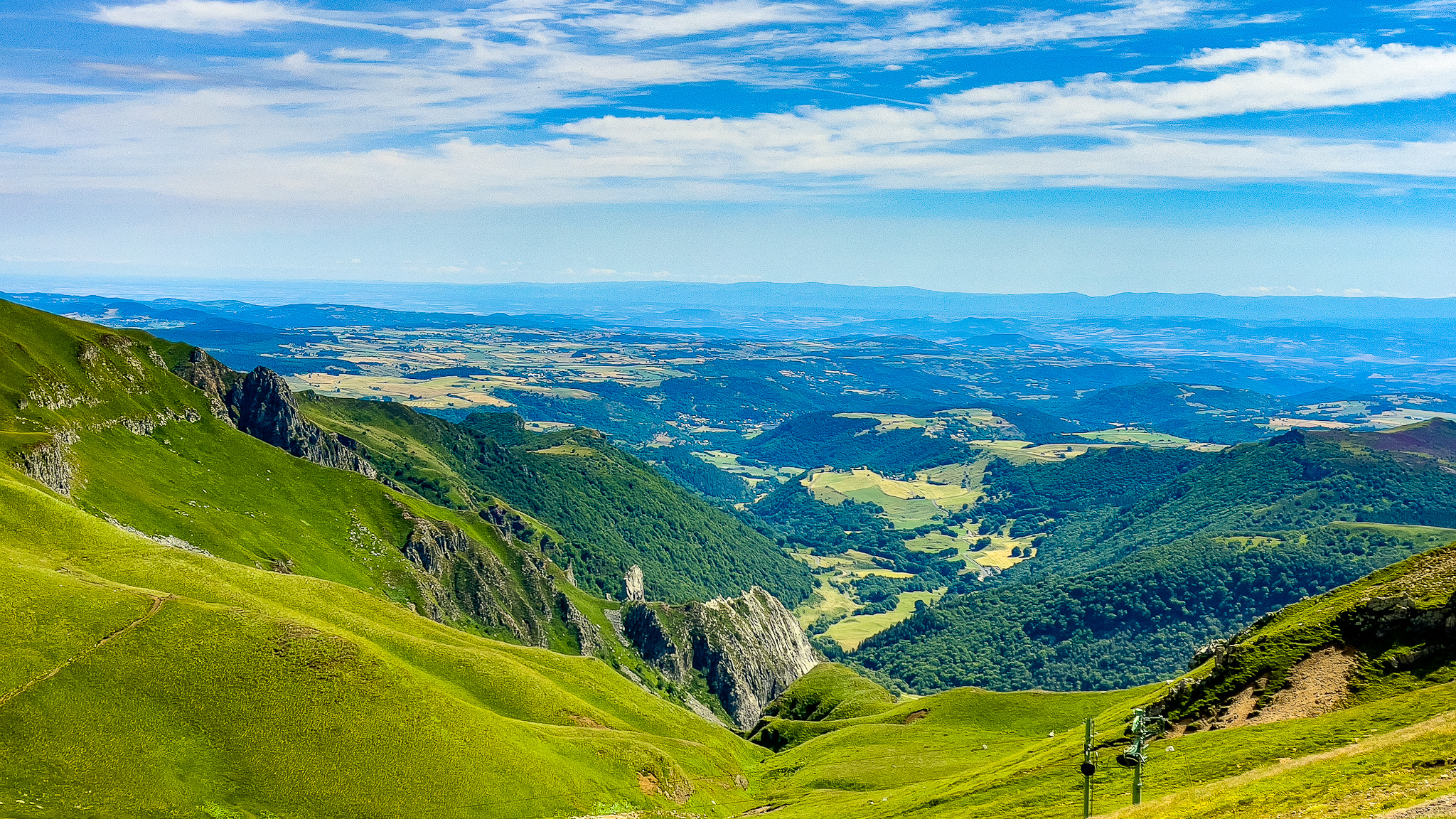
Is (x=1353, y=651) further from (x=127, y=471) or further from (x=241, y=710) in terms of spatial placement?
(x=127, y=471)

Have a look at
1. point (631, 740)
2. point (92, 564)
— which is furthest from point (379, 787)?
point (92, 564)

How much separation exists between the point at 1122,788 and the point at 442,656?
8660 cm

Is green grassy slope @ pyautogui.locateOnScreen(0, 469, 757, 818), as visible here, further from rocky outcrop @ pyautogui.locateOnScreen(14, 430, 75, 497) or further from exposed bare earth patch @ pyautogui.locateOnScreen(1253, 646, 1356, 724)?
exposed bare earth patch @ pyautogui.locateOnScreen(1253, 646, 1356, 724)

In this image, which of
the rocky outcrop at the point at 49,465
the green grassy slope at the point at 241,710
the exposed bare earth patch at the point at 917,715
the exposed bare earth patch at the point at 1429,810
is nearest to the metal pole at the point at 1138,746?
the exposed bare earth patch at the point at 1429,810

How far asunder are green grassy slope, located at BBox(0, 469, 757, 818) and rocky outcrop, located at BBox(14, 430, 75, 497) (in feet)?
76.1

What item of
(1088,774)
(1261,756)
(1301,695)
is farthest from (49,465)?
(1301,695)

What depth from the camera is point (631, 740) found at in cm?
11931

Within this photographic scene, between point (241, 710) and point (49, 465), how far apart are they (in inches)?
3441

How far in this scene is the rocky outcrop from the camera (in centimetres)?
14550

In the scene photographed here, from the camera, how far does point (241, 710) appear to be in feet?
308

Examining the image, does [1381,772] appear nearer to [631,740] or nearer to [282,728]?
[631,740]

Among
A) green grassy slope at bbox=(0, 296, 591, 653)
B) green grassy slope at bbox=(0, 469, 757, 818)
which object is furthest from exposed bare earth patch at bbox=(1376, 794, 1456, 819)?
green grassy slope at bbox=(0, 296, 591, 653)

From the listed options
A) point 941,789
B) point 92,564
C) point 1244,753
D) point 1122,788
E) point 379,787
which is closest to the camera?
point 1244,753

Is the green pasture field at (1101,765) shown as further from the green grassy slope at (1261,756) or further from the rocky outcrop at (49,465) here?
the rocky outcrop at (49,465)
